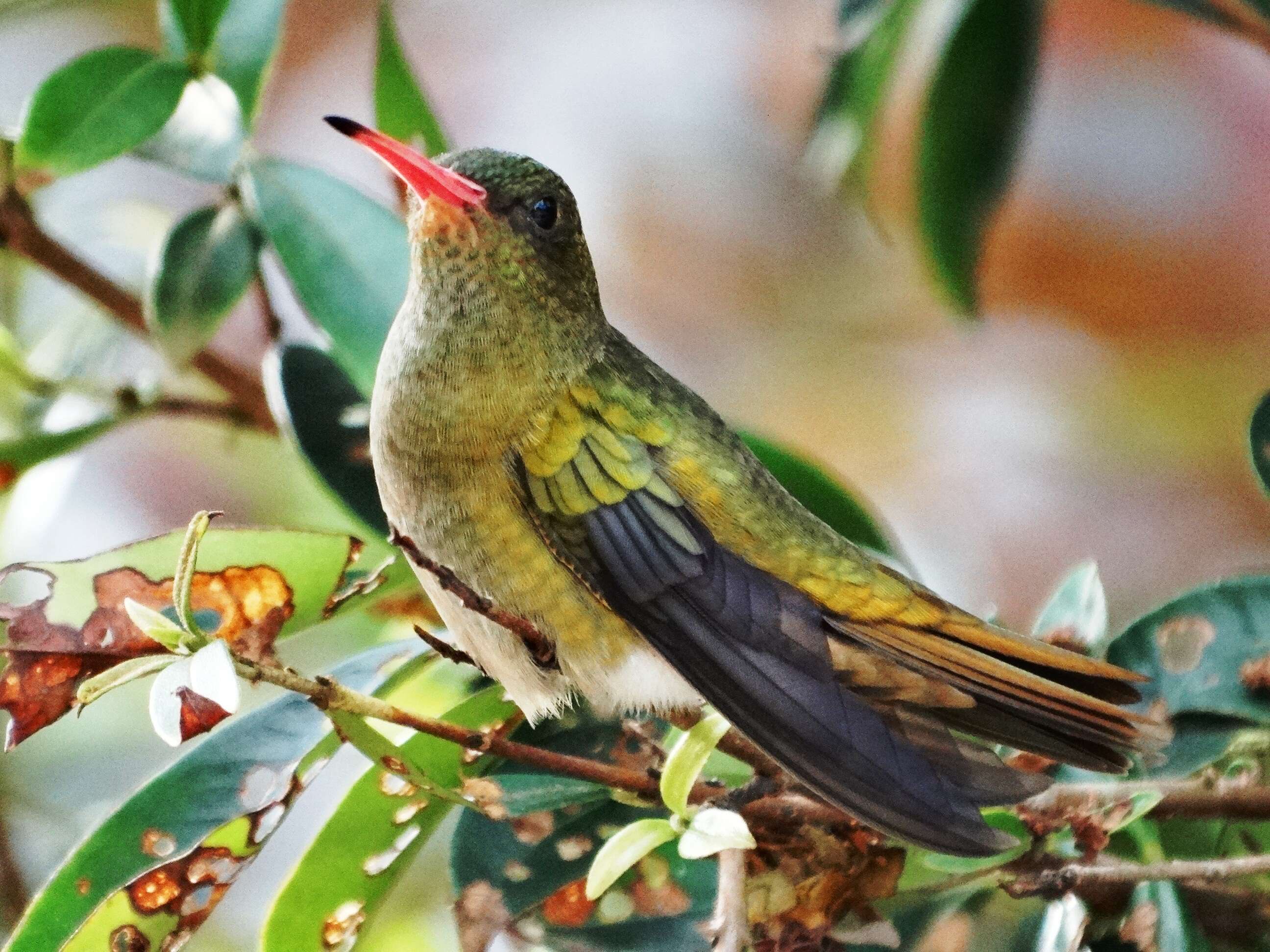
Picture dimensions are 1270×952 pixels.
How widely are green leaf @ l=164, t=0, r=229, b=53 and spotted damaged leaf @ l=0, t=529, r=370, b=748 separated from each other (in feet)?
1.77

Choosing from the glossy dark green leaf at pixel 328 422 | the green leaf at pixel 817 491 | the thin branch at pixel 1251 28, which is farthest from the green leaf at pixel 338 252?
the thin branch at pixel 1251 28

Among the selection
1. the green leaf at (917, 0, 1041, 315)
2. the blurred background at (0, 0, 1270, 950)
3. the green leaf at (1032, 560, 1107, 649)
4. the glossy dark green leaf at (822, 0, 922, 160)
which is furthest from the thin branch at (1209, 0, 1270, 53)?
the blurred background at (0, 0, 1270, 950)

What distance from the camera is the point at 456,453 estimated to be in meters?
1.10

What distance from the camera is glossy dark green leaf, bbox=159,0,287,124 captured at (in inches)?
52.1

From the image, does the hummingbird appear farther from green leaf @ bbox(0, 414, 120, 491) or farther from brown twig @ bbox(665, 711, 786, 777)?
green leaf @ bbox(0, 414, 120, 491)

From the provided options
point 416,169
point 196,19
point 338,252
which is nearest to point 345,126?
point 416,169

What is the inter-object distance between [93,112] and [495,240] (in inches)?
14.4

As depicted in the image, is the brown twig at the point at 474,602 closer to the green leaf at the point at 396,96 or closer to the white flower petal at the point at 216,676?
the white flower petal at the point at 216,676

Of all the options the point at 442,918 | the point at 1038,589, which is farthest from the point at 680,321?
the point at 442,918

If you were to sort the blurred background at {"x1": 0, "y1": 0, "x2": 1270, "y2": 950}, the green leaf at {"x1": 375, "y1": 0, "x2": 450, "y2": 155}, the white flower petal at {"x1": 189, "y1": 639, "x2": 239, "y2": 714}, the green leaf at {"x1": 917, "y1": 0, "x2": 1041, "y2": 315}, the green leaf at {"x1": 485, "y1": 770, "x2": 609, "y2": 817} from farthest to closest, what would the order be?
the blurred background at {"x1": 0, "y1": 0, "x2": 1270, "y2": 950}
the green leaf at {"x1": 917, "y1": 0, "x2": 1041, "y2": 315}
the green leaf at {"x1": 375, "y1": 0, "x2": 450, "y2": 155}
the green leaf at {"x1": 485, "y1": 770, "x2": 609, "y2": 817}
the white flower petal at {"x1": 189, "y1": 639, "x2": 239, "y2": 714}

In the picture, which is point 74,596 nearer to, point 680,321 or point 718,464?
point 718,464

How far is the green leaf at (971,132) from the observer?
1.81 metres

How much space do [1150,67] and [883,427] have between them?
1360mm

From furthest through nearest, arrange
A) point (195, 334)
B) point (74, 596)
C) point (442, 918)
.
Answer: point (442, 918) < point (195, 334) < point (74, 596)
